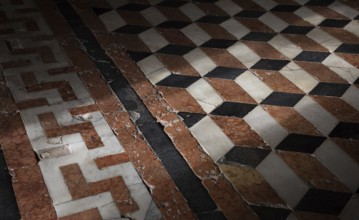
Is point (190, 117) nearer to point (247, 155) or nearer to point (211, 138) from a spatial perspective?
point (211, 138)

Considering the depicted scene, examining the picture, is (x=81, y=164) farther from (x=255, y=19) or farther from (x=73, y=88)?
(x=255, y=19)

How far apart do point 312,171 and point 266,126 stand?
0.98 ft

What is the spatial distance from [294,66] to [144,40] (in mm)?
796

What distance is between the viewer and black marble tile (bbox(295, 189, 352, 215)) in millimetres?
1583

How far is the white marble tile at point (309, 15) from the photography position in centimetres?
281

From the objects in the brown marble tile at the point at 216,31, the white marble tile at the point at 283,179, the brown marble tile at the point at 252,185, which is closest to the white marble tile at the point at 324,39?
the brown marble tile at the point at 216,31

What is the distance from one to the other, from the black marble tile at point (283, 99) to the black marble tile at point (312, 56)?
0.35 meters

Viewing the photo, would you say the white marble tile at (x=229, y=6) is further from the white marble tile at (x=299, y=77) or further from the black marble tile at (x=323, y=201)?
the black marble tile at (x=323, y=201)

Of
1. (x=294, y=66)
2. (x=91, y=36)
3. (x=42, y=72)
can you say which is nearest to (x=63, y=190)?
(x=42, y=72)

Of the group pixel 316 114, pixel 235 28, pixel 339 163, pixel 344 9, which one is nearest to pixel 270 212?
pixel 339 163

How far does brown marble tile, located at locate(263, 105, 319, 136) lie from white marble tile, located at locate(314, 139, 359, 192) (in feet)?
0.33

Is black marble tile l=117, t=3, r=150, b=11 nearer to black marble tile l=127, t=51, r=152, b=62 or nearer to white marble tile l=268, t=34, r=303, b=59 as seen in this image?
black marble tile l=127, t=51, r=152, b=62

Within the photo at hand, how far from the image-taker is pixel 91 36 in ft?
8.32

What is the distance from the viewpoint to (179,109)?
2037 mm
